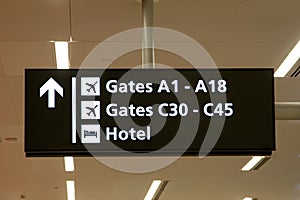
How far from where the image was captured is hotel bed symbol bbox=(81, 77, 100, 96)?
3.45m

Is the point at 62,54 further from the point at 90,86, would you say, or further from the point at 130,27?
the point at 90,86

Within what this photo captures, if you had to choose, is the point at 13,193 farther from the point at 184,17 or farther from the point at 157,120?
the point at 157,120

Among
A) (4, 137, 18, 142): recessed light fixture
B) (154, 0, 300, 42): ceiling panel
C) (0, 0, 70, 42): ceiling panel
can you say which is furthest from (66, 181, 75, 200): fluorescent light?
(154, 0, 300, 42): ceiling panel

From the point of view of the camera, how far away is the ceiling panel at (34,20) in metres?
4.42

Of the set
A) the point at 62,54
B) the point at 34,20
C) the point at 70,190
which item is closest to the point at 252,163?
the point at 70,190

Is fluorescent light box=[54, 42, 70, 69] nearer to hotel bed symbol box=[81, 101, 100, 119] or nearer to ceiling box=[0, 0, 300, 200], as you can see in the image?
ceiling box=[0, 0, 300, 200]

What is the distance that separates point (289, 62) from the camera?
5.60 metres

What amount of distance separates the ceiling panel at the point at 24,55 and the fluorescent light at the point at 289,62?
192 cm

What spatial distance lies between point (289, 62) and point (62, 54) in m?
1.89

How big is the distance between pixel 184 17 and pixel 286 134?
348 centimetres

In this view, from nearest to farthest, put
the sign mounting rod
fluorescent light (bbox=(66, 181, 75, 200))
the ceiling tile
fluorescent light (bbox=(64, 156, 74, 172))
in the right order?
1. the sign mounting rod
2. the ceiling tile
3. fluorescent light (bbox=(64, 156, 74, 172))
4. fluorescent light (bbox=(66, 181, 75, 200))

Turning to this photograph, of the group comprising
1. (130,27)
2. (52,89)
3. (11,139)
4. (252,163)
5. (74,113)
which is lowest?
(252,163)

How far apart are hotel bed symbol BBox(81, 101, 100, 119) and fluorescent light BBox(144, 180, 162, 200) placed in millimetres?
6779

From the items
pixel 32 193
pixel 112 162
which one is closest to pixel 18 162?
pixel 112 162
